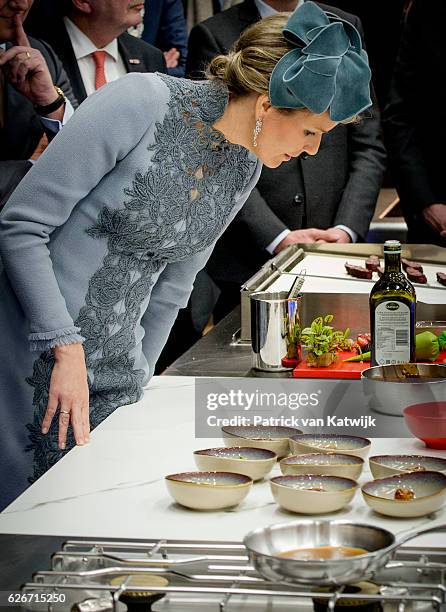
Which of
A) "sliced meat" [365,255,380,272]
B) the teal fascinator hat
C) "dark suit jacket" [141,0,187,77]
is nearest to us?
the teal fascinator hat

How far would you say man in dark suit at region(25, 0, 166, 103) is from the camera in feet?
12.6

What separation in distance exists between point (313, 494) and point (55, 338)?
0.70 meters

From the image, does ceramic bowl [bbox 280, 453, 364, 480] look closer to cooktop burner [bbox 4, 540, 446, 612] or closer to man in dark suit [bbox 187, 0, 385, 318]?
cooktop burner [bbox 4, 540, 446, 612]

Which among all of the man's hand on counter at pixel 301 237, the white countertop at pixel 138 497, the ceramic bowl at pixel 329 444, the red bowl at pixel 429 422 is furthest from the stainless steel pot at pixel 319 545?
the man's hand on counter at pixel 301 237

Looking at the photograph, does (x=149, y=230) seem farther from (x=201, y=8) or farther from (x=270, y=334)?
(x=201, y=8)

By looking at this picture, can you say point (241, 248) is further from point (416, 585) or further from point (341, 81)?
point (416, 585)

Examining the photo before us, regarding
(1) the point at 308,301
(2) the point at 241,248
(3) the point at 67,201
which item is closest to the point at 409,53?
(2) the point at 241,248

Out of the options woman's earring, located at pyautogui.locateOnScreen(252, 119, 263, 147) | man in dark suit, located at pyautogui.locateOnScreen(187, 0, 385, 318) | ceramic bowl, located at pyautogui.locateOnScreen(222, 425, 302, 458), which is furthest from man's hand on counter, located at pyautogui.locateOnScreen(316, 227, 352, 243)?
ceramic bowl, located at pyautogui.locateOnScreen(222, 425, 302, 458)

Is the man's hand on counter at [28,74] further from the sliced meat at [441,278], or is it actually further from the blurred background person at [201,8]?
the blurred background person at [201,8]

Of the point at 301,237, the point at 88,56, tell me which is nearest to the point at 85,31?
the point at 88,56

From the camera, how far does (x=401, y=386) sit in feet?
5.90

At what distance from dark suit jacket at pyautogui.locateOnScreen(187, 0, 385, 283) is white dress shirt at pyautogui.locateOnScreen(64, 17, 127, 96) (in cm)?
31

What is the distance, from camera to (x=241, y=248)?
4.02 meters

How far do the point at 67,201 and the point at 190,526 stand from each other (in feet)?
2.49
